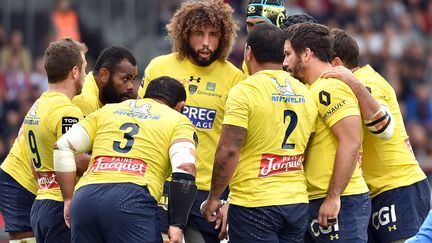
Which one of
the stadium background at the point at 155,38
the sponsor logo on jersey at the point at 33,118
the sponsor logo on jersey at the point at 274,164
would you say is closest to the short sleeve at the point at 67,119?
the sponsor logo on jersey at the point at 33,118

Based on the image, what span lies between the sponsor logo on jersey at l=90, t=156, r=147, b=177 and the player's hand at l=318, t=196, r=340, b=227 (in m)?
1.50

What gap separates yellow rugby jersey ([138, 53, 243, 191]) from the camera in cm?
1058

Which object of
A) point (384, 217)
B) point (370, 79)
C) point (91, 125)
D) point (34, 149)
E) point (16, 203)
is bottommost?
point (16, 203)

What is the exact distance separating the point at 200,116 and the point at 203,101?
0.45 ft

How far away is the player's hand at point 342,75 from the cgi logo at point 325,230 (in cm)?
118

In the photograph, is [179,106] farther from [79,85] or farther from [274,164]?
[79,85]

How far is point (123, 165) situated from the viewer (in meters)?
9.20

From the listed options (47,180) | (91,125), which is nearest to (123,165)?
(91,125)

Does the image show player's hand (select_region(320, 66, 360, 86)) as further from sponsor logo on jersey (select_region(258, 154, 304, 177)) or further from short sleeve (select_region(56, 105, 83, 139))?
short sleeve (select_region(56, 105, 83, 139))

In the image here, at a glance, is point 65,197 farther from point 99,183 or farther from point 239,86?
point 239,86

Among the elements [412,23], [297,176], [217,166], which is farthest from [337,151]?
[412,23]

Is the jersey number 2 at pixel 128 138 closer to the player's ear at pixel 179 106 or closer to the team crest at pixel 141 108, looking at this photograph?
the team crest at pixel 141 108

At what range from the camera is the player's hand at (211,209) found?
9594mm

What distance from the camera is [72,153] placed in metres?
9.44
